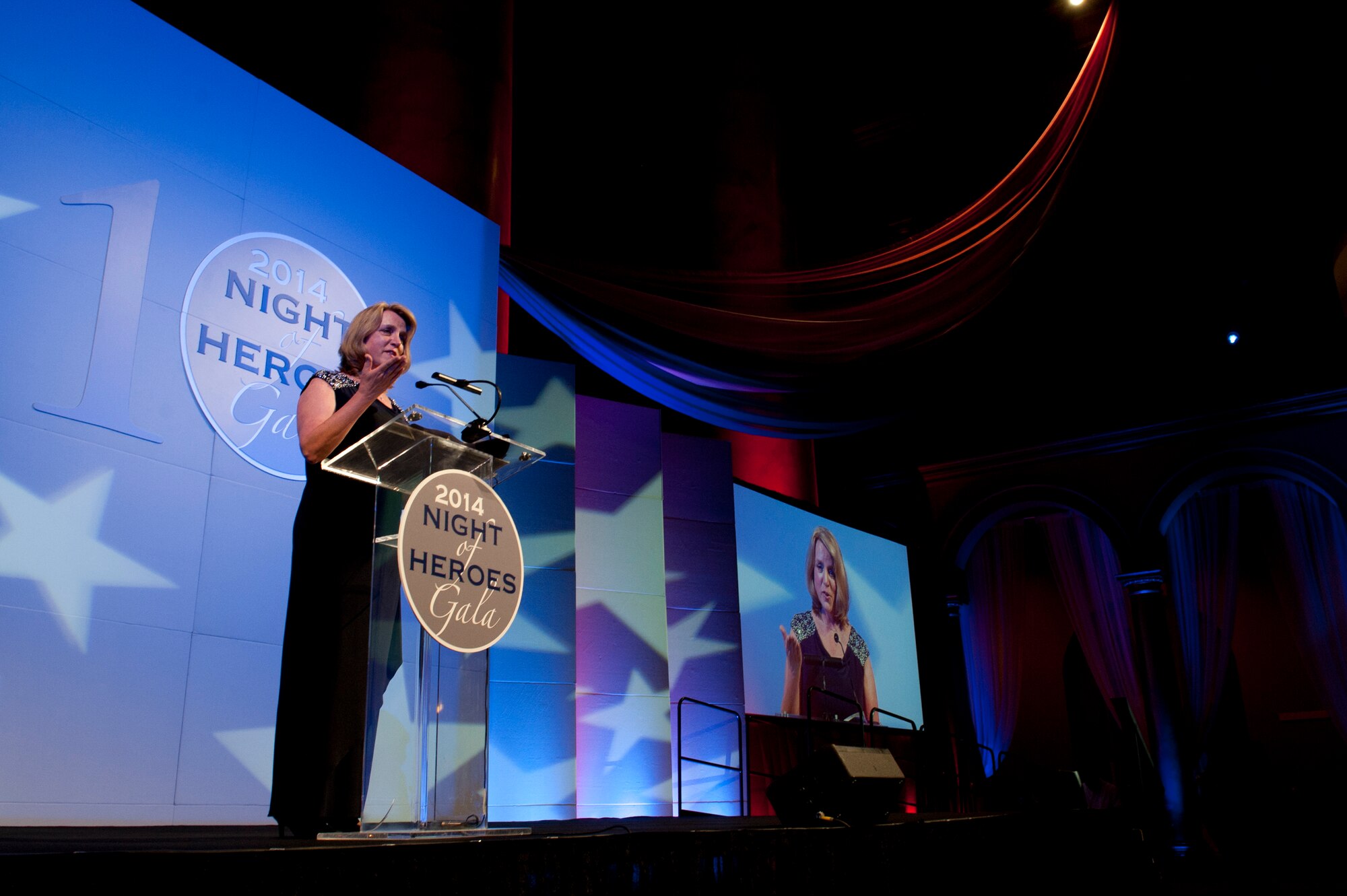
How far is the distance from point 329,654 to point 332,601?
4.1 inches

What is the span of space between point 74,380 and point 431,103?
260cm

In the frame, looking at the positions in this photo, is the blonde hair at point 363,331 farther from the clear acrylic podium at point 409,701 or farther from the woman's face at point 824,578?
the woman's face at point 824,578

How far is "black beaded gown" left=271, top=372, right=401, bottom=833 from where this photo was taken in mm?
1608

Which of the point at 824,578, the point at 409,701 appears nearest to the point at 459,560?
the point at 409,701

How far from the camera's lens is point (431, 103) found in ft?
15.3

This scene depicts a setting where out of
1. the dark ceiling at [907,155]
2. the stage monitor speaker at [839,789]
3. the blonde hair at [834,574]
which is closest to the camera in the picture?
the stage monitor speaker at [839,789]

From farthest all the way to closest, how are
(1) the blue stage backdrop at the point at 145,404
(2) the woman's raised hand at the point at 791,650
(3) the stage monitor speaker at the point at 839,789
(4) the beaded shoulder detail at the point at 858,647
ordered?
1. (4) the beaded shoulder detail at the point at 858,647
2. (2) the woman's raised hand at the point at 791,650
3. (1) the blue stage backdrop at the point at 145,404
4. (3) the stage monitor speaker at the point at 839,789

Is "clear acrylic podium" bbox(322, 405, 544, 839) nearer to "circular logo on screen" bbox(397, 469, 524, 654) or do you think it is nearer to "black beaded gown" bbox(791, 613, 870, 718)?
"circular logo on screen" bbox(397, 469, 524, 654)

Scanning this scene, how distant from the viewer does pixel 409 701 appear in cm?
158

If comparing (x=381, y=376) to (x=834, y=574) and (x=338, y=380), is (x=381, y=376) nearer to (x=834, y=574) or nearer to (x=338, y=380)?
(x=338, y=380)

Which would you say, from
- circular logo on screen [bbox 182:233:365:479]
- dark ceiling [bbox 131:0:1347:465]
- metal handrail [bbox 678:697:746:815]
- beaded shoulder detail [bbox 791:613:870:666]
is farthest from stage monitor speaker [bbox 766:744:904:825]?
beaded shoulder detail [bbox 791:613:870:666]

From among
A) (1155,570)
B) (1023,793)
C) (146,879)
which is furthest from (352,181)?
(1155,570)

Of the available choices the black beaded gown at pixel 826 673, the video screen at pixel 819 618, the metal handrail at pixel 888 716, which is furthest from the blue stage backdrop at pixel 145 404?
the metal handrail at pixel 888 716

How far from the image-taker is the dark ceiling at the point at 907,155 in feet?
17.2
